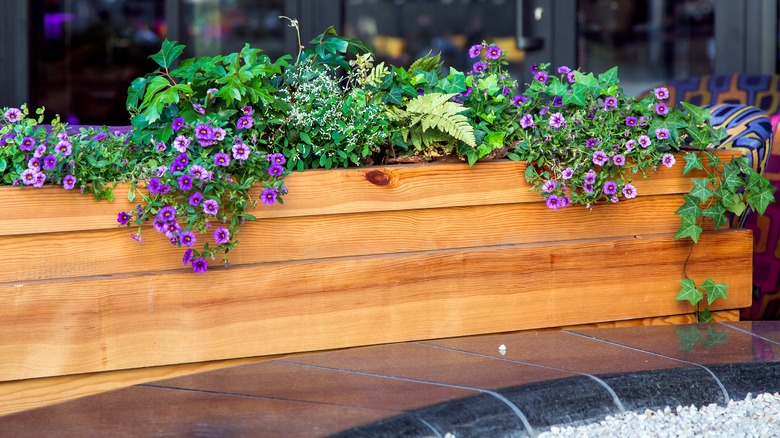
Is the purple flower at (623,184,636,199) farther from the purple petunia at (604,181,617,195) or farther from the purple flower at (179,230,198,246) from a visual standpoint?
the purple flower at (179,230,198,246)

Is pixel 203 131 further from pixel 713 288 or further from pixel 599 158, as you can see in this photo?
pixel 713 288

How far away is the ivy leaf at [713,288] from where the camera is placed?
69.8 inches

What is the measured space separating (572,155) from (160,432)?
3.49 feet

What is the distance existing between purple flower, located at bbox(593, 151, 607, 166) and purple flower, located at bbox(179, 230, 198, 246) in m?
0.86

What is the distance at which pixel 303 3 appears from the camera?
406 cm

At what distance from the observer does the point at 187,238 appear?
142 centimetres

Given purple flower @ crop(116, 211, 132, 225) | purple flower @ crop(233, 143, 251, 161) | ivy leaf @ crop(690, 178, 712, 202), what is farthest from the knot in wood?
ivy leaf @ crop(690, 178, 712, 202)

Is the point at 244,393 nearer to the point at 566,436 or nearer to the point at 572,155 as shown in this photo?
the point at 566,436

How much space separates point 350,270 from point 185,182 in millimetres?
385

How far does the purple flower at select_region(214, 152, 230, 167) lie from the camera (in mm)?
1435

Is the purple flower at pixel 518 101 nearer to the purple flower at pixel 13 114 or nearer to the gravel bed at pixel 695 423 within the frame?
the gravel bed at pixel 695 423

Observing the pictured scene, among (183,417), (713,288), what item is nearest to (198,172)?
(183,417)

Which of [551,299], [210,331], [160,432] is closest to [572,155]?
[551,299]

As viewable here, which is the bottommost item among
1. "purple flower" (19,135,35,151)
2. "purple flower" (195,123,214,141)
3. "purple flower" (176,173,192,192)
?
"purple flower" (176,173,192,192)
